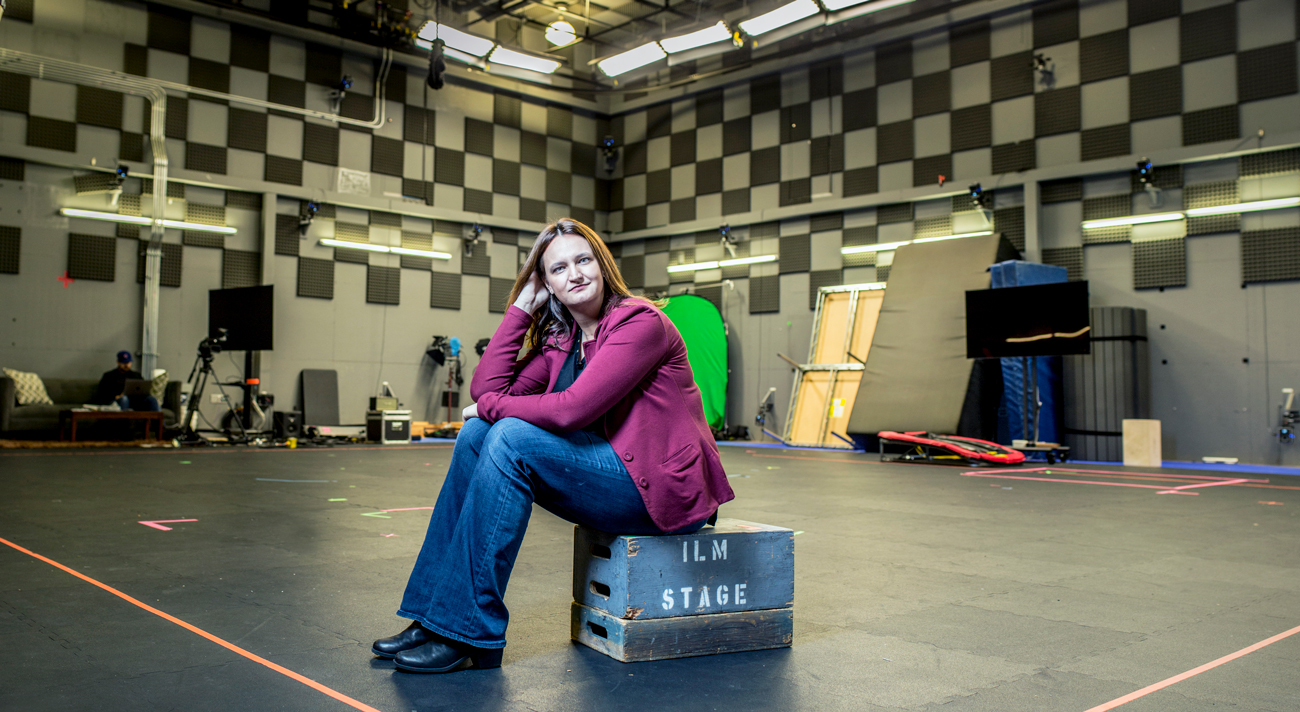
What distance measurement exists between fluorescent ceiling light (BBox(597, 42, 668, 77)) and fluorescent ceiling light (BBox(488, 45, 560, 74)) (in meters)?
0.80

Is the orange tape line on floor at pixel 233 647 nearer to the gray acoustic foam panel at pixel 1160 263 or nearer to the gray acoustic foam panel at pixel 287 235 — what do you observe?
the gray acoustic foam panel at pixel 287 235

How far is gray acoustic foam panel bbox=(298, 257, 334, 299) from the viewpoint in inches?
485

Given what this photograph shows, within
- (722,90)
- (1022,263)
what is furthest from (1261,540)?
(722,90)

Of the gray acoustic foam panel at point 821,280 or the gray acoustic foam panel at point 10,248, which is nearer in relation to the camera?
the gray acoustic foam panel at point 10,248

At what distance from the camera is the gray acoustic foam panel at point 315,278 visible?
12312mm

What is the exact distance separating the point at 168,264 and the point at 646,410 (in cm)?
1154

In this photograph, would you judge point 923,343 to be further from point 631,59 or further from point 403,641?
point 403,641

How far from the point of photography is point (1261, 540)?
12.4 ft

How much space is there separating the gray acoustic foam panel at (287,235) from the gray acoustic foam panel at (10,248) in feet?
9.88

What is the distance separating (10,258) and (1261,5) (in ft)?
50.1

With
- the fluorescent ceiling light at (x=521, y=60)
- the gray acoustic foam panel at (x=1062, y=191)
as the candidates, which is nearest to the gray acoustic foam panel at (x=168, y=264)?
the fluorescent ceiling light at (x=521, y=60)

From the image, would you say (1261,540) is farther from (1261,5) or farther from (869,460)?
(1261,5)

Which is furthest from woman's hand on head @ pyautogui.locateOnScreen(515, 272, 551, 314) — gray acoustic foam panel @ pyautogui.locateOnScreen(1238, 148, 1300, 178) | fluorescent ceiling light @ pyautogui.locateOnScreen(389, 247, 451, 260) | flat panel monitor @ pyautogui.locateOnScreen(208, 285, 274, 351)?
fluorescent ceiling light @ pyautogui.locateOnScreen(389, 247, 451, 260)

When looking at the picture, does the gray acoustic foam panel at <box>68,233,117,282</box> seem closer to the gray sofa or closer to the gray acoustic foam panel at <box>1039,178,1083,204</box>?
the gray sofa
